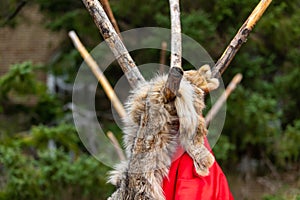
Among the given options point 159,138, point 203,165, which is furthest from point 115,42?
point 203,165

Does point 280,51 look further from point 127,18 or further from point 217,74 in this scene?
point 217,74

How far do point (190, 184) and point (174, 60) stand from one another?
2.06ft

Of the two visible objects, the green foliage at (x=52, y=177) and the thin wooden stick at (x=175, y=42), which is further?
the green foliage at (x=52, y=177)

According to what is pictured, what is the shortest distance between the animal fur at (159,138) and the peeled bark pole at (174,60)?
0.05m

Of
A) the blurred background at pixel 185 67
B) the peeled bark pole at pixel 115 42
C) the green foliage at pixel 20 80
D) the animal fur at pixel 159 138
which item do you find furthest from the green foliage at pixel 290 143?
the animal fur at pixel 159 138

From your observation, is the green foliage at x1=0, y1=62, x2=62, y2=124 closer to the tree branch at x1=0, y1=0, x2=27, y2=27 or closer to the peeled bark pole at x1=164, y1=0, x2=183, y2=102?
the tree branch at x1=0, y1=0, x2=27, y2=27

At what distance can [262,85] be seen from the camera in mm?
8164

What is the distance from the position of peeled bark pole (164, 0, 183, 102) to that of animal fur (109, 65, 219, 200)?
0.05 meters

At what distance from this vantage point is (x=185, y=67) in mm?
6340

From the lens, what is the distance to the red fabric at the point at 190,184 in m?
3.10

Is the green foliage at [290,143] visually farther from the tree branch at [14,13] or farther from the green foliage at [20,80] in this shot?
the tree branch at [14,13]

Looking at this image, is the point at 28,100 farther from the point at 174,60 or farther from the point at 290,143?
the point at 174,60

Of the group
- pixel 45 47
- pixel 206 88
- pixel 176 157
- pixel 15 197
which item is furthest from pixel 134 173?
pixel 45 47

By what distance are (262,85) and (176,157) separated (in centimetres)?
518
